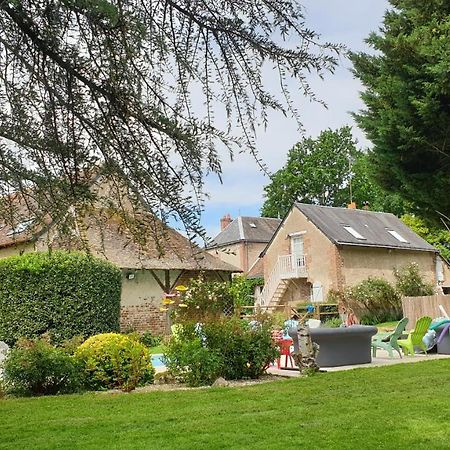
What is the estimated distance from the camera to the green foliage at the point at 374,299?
85.1ft

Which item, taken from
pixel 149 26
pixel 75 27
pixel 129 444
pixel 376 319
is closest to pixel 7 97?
pixel 75 27

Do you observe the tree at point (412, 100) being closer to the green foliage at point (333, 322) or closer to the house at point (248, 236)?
the green foliage at point (333, 322)

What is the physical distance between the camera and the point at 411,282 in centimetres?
2717

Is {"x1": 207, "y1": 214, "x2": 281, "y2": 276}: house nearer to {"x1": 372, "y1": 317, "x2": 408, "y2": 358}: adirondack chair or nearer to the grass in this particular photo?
{"x1": 372, "y1": 317, "x2": 408, "y2": 358}: adirondack chair

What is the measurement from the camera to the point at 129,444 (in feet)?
17.8

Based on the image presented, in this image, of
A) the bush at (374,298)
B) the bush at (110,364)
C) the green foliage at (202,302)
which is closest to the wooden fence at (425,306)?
the bush at (374,298)

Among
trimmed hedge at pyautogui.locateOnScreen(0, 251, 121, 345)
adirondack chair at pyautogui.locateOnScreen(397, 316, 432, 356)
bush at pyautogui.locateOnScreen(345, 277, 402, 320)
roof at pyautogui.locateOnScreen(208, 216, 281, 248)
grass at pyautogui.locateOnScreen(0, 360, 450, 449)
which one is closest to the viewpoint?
grass at pyautogui.locateOnScreen(0, 360, 450, 449)

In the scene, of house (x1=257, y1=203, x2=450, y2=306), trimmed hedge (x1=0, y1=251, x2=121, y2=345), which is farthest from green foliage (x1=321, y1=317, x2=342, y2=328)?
trimmed hedge (x1=0, y1=251, x2=121, y2=345)

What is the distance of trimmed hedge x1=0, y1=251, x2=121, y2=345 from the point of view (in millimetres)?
14430

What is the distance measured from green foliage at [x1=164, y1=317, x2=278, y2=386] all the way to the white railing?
18.1m

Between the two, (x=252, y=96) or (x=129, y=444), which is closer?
(x=252, y=96)

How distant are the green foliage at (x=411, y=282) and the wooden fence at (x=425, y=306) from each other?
6.92 m

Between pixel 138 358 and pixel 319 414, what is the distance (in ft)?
13.8

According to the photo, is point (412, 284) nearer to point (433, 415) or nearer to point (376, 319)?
point (376, 319)
